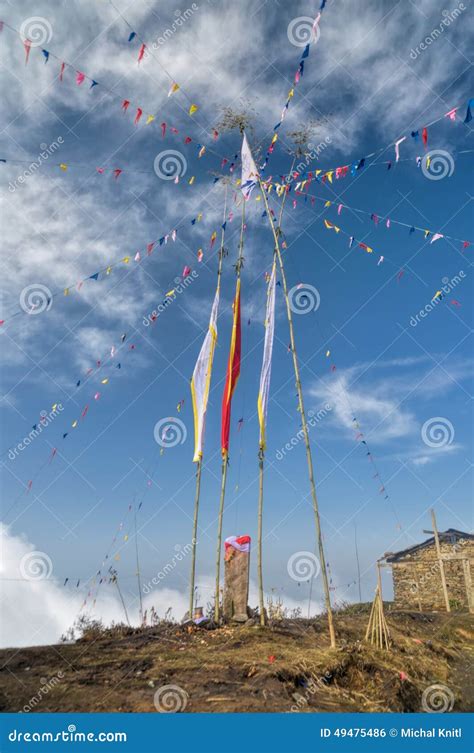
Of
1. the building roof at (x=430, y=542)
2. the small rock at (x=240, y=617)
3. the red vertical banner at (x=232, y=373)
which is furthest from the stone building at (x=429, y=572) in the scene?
the red vertical banner at (x=232, y=373)

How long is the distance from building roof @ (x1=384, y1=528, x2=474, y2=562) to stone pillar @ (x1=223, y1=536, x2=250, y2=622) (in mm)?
19317

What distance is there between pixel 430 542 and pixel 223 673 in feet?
78.7

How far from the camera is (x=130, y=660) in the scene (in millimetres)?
8297

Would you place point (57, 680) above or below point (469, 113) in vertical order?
below

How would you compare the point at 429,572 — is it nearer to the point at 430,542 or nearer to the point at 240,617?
the point at 430,542

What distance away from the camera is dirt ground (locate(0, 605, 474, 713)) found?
6.60 m

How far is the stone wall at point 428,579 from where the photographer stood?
25.4 meters

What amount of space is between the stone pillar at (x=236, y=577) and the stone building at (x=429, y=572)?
1703 cm

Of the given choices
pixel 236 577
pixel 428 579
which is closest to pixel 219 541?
pixel 236 577

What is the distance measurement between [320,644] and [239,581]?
2027 mm

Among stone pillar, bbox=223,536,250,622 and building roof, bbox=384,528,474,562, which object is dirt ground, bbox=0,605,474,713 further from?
building roof, bbox=384,528,474,562

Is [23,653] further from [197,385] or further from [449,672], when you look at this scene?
[449,672]

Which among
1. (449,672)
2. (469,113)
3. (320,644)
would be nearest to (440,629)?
(449,672)

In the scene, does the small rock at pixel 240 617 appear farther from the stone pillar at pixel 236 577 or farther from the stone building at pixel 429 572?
the stone building at pixel 429 572
